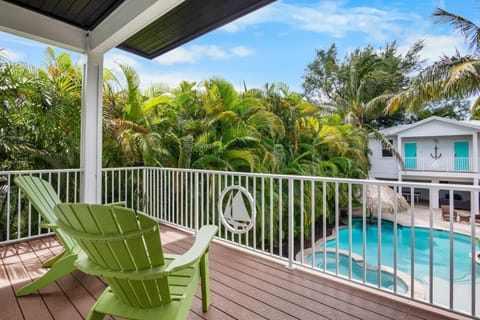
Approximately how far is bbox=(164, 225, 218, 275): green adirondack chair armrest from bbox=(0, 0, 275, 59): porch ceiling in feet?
7.12

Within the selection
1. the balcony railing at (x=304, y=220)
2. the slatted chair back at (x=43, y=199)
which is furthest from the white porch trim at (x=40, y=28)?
the slatted chair back at (x=43, y=199)

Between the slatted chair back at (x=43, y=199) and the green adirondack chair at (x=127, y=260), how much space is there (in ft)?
2.31

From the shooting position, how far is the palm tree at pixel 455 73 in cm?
797

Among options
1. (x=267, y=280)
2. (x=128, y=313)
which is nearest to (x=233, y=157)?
(x=267, y=280)

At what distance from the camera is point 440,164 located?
14.3 m

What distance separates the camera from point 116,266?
1.34 metres

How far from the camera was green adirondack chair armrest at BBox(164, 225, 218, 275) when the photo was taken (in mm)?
1296

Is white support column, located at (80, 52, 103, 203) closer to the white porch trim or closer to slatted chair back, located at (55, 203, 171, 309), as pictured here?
the white porch trim

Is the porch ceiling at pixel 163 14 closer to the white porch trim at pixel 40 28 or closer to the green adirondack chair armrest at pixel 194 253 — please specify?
the white porch trim at pixel 40 28

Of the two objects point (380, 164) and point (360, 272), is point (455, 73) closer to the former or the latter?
point (360, 272)

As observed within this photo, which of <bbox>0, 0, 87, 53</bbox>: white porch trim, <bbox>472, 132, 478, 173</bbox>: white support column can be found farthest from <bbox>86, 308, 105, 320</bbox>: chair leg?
<bbox>472, 132, 478, 173</bbox>: white support column

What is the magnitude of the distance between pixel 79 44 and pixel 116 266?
11.3 ft

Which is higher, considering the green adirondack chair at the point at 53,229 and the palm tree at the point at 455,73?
the palm tree at the point at 455,73

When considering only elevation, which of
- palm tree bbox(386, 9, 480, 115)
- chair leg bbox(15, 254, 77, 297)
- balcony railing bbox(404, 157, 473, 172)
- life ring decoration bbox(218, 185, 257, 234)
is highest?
palm tree bbox(386, 9, 480, 115)
